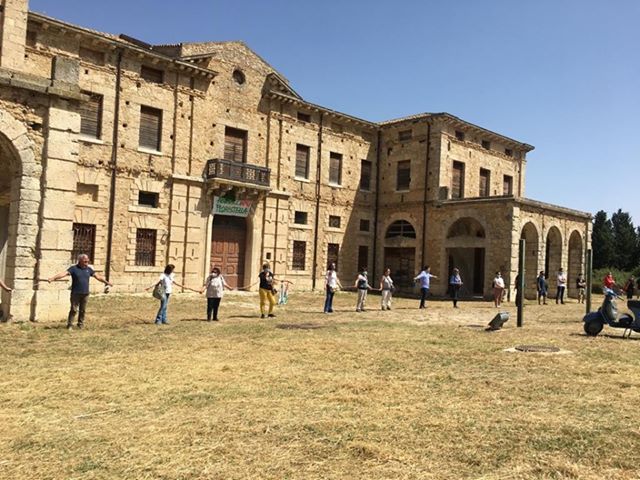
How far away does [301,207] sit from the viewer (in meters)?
25.8

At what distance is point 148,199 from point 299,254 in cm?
818

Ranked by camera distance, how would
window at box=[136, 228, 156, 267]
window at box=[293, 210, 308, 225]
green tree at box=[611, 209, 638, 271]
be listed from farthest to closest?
green tree at box=[611, 209, 638, 271] → window at box=[293, 210, 308, 225] → window at box=[136, 228, 156, 267]

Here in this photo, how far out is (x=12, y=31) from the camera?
628 inches

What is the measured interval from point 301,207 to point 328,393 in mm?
19709

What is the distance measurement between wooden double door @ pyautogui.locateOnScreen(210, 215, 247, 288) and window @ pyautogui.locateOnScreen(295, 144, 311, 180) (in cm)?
412

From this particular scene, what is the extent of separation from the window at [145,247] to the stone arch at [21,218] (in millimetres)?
8500

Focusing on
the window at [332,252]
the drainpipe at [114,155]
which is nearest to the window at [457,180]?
the window at [332,252]

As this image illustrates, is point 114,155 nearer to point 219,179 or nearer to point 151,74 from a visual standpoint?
point 151,74

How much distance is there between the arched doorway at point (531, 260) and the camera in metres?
Answer: 25.8

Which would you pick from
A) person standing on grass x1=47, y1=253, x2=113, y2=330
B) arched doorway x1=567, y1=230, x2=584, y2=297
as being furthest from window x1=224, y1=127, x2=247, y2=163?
arched doorway x1=567, y1=230, x2=584, y2=297

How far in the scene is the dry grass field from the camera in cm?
Result: 422

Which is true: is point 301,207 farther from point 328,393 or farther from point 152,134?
point 328,393

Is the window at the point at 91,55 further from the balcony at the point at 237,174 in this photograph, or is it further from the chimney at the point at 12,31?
the balcony at the point at 237,174

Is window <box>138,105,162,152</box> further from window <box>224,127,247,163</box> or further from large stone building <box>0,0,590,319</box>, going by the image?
window <box>224,127,247,163</box>
